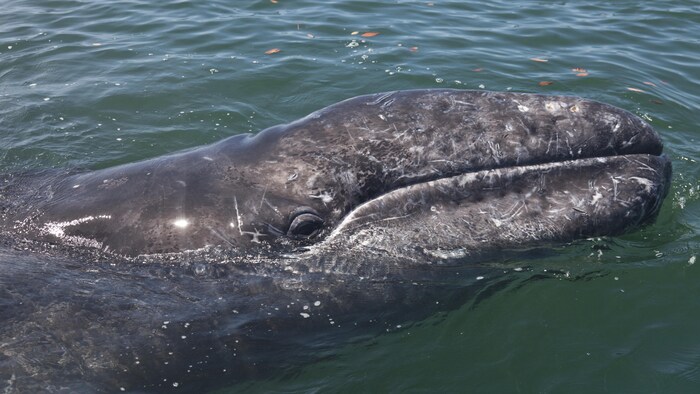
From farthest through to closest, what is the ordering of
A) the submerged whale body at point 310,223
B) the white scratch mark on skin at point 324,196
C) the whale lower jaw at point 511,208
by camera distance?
the whale lower jaw at point 511,208, the white scratch mark on skin at point 324,196, the submerged whale body at point 310,223

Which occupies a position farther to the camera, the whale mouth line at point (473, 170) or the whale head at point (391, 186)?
the whale mouth line at point (473, 170)

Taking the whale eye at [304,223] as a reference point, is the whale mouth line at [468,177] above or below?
above

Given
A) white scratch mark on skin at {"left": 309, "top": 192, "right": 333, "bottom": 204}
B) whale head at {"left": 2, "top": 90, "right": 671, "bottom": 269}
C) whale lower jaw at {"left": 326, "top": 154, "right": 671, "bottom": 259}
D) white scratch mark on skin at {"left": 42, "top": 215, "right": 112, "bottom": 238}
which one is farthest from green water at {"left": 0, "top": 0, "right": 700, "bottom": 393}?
white scratch mark on skin at {"left": 42, "top": 215, "right": 112, "bottom": 238}

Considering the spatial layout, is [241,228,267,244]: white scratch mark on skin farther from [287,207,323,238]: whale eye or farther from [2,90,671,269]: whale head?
[287,207,323,238]: whale eye

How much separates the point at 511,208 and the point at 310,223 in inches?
83.8

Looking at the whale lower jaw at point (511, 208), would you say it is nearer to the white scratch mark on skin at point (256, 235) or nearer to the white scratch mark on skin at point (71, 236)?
the white scratch mark on skin at point (256, 235)

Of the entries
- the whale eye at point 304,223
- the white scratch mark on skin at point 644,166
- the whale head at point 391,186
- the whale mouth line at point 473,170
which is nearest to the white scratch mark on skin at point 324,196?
the whale head at point 391,186

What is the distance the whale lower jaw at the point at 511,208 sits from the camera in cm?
727

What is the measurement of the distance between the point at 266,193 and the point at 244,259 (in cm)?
69

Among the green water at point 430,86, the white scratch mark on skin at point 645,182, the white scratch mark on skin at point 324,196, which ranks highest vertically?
the white scratch mark on skin at point 645,182

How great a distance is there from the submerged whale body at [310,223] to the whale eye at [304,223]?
18 mm

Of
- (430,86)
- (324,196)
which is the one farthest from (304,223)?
(430,86)

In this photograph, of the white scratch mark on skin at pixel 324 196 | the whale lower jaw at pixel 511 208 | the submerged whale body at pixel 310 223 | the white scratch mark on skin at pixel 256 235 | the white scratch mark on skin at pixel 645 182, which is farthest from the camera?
the white scratch mark on skin at pixel 645 182

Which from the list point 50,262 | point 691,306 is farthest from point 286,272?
point 691,306
